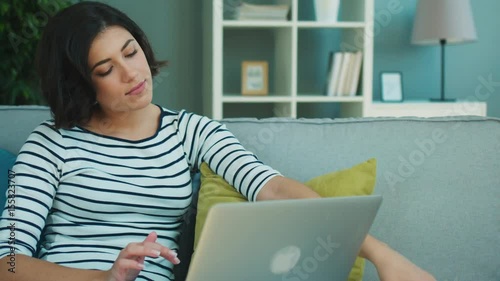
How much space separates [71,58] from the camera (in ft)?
4.49

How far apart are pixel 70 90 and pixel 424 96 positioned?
2896 mm

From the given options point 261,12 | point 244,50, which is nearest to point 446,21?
point 261,12

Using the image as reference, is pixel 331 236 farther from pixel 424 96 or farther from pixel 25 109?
pixel 424 96

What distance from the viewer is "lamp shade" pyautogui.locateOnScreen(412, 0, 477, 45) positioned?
3486 mm

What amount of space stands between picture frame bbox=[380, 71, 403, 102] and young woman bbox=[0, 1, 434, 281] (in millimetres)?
2420

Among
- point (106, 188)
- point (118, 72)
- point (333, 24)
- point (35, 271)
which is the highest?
point (333, 24)

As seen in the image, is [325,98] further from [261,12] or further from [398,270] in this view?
[398,270]

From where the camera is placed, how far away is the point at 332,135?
1564 millimetres

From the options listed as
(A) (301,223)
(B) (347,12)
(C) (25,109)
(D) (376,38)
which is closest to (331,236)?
(A) (301,223)

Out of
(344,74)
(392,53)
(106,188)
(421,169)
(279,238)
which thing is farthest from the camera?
(392,53)

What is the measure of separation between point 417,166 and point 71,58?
29.4 inches

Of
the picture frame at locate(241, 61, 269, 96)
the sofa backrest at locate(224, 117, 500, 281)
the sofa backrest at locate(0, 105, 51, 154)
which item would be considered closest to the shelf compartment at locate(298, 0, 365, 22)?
the picture frame at locate(241, 61, 269, 96)

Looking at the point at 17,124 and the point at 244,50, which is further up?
the point at 244,50

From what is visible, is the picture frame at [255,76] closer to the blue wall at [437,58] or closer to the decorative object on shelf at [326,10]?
the decorative object on shelf at [326,10]
